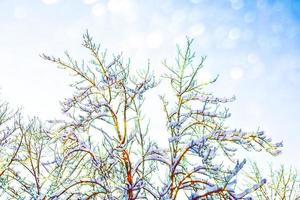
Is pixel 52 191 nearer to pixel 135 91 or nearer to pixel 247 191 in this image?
pixel 135 91

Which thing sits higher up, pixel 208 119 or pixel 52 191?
pixel 208 119

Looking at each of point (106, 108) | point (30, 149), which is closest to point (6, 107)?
point (30, 149)

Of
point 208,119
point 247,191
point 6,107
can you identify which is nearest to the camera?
point 247,191

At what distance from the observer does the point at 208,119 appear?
7199 mm

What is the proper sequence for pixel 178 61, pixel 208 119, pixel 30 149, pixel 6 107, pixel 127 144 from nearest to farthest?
pixel 127 144
pixel 208 119
pixel 178 61
pixel 6 107
pixel 30 149

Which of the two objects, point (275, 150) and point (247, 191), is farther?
point (275, 150)

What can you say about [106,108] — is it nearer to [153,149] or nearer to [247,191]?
[153,149]

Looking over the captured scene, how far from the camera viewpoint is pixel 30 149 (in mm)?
12828

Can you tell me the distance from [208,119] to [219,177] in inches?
64.2

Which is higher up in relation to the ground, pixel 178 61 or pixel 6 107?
pixel 6 107

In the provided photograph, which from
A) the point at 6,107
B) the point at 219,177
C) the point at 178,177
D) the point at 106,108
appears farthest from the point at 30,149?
the point at 219,177

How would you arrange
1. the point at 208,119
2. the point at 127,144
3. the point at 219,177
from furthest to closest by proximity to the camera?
the point at 208,119, the point at 127,144, the point at 219,177

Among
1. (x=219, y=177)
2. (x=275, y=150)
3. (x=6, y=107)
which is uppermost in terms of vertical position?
(x=6, y=107)

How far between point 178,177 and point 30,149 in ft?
24.3
